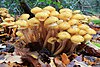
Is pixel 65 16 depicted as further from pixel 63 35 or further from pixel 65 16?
pixel 63 35

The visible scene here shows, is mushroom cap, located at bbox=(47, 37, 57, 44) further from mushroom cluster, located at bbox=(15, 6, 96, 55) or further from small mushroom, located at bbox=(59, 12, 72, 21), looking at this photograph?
small mushroom, located at bbox=(59, 12, 72, 21)

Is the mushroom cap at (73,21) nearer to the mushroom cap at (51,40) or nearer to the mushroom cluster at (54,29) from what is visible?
the mushroom cluster at (54,29)

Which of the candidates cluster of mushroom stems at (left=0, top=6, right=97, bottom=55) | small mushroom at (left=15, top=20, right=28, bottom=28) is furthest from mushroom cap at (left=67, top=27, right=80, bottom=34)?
small mushroom at (left=15, top=20, right=28, bottom=28)

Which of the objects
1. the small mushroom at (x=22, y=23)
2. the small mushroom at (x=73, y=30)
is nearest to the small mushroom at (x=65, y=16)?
the small mushroom at (x=73, y=30)

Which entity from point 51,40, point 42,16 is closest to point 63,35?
point 51,40

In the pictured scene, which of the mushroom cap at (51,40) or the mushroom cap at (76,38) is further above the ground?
the mushroom cap at (76,38)

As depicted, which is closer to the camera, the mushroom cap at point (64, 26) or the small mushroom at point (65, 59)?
the mushroom cap at point (64, 26)

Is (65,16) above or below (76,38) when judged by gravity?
above

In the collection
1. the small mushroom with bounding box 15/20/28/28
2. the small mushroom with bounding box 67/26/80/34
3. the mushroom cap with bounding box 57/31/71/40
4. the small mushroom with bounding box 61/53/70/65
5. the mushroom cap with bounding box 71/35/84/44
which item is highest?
the small mushroom with bounding box 15/20/28/28

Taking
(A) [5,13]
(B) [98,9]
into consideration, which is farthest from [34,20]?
(B) [98,9]

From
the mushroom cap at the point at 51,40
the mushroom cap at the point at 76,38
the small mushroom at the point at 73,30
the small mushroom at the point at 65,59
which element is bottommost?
the small mushroom at the point at 65,59
